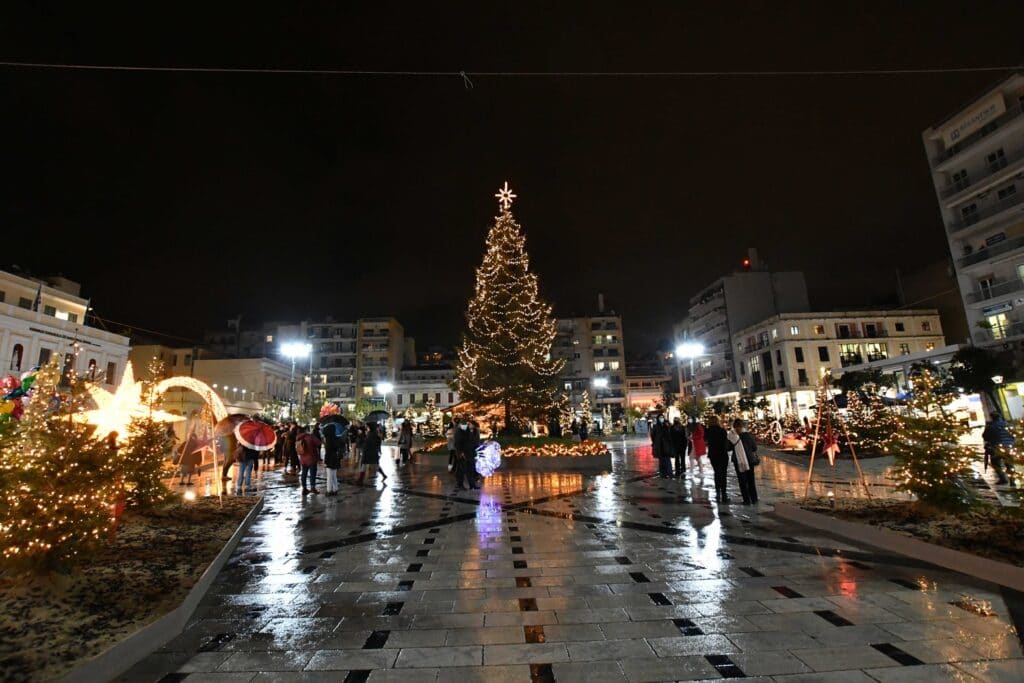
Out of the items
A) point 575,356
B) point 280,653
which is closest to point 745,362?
point 575,356

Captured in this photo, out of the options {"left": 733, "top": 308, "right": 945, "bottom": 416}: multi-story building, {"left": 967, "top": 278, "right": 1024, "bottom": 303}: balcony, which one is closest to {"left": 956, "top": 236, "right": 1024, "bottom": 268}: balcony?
{"left": 967, "top": 278, "right": 1024, "bottom": 303}: balcony

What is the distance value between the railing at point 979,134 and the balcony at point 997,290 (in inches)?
368

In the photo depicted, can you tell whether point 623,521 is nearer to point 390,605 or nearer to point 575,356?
point 390,605

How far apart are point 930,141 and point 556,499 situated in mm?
41370

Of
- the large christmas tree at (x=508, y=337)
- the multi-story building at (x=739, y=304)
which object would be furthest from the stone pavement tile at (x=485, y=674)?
the multi-story building at (x=739, y=304)

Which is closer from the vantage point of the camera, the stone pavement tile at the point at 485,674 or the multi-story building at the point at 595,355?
the stone pavement tile at the point at 485,674

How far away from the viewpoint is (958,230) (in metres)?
33.9

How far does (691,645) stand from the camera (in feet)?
14.0

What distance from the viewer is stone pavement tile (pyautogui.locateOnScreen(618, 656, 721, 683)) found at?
3.72 metres

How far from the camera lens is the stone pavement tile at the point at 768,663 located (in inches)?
148

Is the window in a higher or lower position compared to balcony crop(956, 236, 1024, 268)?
higher

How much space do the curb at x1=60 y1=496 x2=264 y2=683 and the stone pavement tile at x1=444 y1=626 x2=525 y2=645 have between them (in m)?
2.57

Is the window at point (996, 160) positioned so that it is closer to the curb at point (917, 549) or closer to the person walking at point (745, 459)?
the person walking at point (745, 459)

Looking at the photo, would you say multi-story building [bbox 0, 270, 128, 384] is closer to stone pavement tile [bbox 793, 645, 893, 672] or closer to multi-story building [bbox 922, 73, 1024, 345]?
stone pavement tile [bbox 793, 645, 893, 672]
